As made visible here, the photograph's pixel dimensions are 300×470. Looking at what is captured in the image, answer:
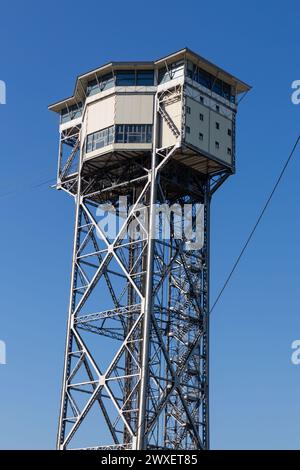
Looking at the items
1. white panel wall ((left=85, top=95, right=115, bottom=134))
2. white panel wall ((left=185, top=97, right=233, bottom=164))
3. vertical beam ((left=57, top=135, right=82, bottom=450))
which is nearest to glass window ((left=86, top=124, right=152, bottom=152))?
white panel wall ((left=85, top=95, right=115, bottom=134))

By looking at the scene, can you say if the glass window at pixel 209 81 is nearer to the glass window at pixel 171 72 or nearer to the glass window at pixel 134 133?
the glass window at pixel 171 72

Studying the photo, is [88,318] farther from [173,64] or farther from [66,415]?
[173,64]

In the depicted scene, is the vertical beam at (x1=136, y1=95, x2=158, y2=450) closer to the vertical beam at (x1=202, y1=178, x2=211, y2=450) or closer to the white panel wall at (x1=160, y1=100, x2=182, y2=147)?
the white panel wall at (x1=160, y1=100, x2=182, y2=147)

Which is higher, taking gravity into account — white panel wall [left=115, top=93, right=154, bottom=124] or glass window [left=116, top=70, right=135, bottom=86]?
glass window [left=116, top=70, right=135, bottom=86]

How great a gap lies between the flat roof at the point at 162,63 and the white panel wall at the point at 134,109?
94.3 inches

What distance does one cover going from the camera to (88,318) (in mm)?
63969

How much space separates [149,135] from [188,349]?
13673 millimetres

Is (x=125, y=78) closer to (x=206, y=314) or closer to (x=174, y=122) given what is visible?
(x=174, y=122)

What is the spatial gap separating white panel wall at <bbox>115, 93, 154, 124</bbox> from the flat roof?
240cm

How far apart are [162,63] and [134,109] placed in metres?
3.68

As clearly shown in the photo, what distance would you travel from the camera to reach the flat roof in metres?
64.6

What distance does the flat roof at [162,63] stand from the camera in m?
64.6

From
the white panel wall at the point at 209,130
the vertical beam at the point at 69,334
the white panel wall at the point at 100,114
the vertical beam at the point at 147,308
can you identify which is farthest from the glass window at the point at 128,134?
the vertical beam at the point at 69,334

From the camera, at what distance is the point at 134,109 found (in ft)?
211
